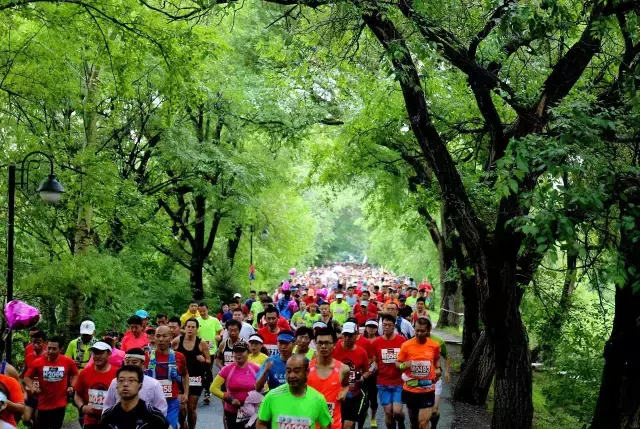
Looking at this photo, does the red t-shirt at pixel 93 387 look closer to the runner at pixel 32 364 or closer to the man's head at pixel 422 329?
the runner at pixel 32 364

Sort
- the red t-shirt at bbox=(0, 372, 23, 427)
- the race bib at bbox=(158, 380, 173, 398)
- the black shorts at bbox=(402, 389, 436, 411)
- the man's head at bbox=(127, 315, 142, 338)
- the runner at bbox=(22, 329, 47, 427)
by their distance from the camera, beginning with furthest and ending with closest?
1. the man's head at bbox=(127, 315, 142, 338)
2. the black shorts at bbox=(402, 389, 436, 411)
3. the runner at bbox=(22, 329, 47, 427)
4. the race bib at bbox=(158, 380, 173, 398)
5. the red t-shirt at bbox=(0, 372, 23, 427)

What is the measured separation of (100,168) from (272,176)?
1205cm

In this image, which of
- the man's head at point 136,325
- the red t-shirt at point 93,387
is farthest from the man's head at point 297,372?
the man's head at point 136,325

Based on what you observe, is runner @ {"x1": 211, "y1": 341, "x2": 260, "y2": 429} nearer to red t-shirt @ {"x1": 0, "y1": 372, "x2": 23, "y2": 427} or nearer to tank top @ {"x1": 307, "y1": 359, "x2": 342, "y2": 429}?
tank top @ {"x1": 307, "y1": 359, "x2": 342, "y2": 429}

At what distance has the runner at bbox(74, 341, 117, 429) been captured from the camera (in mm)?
9133

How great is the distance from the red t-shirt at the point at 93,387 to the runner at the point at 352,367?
310 centimetres

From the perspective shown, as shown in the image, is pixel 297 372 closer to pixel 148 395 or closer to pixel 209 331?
pixel 148 395

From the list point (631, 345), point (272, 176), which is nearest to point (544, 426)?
point (631, 345)

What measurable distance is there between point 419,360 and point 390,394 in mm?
1072

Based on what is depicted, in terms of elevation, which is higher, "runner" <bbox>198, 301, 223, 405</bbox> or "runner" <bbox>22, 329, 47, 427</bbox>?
"runner" <bbox>198, 301, 223, 405</bbox>

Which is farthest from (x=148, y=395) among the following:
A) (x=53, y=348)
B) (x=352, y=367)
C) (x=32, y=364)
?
(x=352, y=367)

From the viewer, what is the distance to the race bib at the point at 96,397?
30.0 ft

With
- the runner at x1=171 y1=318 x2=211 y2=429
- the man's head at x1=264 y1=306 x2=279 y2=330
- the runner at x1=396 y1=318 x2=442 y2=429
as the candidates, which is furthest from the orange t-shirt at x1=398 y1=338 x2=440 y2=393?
the runner at x1=171 y1=318 x2=211 y2=429

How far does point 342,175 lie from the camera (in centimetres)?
2359
